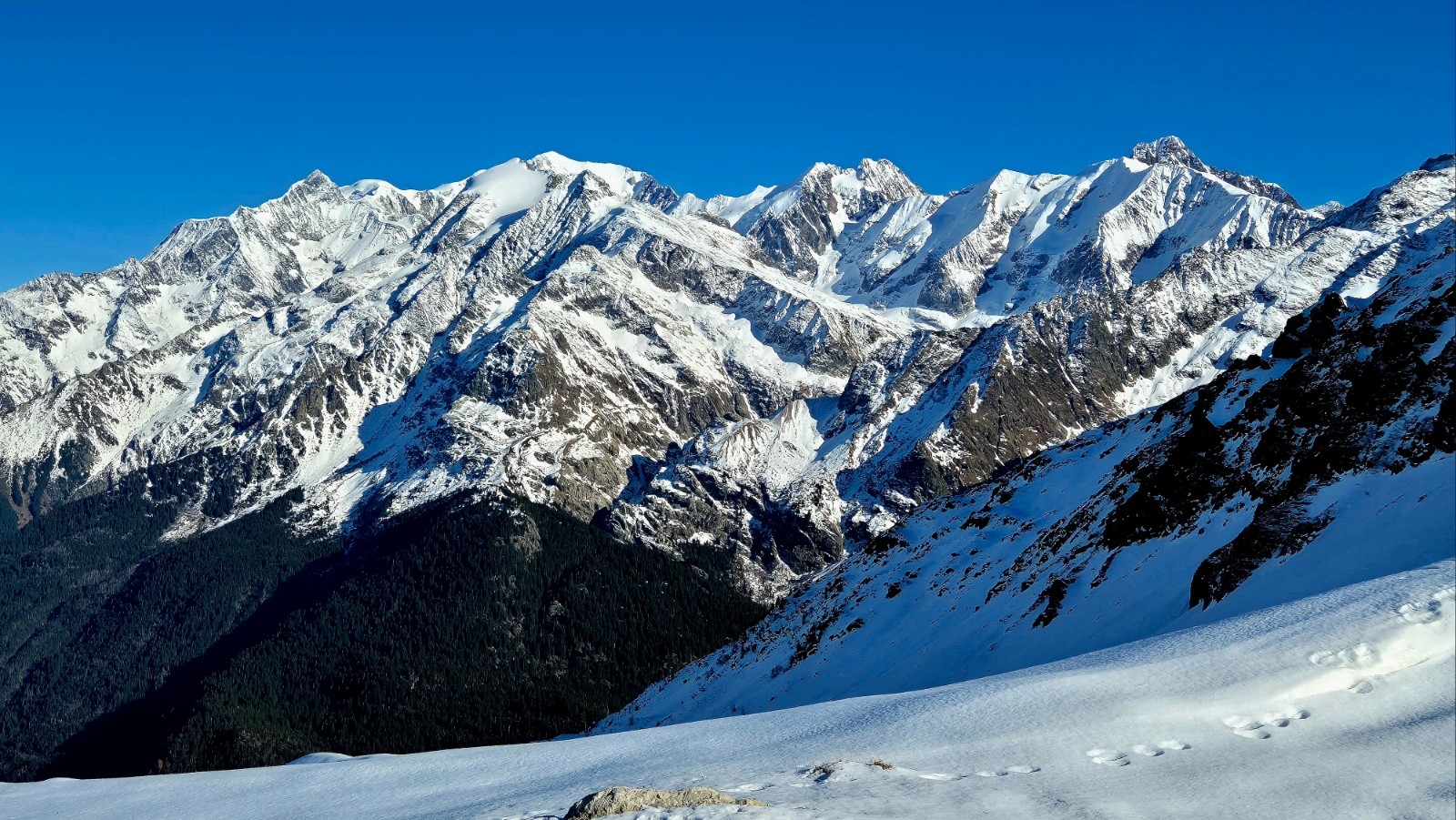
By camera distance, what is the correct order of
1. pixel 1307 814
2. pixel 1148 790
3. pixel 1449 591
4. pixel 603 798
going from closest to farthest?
pixel 1307 814 < pixel 1148 790 < pixel 603 798 < pixel 1449 591

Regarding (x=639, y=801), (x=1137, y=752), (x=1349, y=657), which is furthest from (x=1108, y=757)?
(x=639, y=801)

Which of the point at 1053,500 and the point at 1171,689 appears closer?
the point at 1171,689

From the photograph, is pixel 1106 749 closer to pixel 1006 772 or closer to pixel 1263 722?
pixel 1006 772

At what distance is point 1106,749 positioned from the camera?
67.3ft

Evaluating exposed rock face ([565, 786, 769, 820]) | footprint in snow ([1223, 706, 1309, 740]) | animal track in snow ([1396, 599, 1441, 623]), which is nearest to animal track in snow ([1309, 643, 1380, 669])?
animal track in snow ([1396, 599, 1441, 623])

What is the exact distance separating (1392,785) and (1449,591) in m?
7.22

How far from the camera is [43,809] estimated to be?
29.8 meters

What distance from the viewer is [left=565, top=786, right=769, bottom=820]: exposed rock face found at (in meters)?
19.6

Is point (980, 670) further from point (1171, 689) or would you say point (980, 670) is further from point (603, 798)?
point (603, 798)

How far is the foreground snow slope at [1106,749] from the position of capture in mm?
18031

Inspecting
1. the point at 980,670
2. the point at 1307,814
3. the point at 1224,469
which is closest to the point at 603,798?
the point at 1307,814

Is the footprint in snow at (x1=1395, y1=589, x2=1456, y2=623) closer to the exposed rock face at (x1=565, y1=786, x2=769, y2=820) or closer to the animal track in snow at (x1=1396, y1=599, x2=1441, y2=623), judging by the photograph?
the animal track in snow at (x1=1396, y1=599, x2=1441, y2=623)

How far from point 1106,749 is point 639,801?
9.85m

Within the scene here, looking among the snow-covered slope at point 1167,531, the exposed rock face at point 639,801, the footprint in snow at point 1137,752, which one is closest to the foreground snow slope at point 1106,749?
the footprint in snow at point 1137,752
